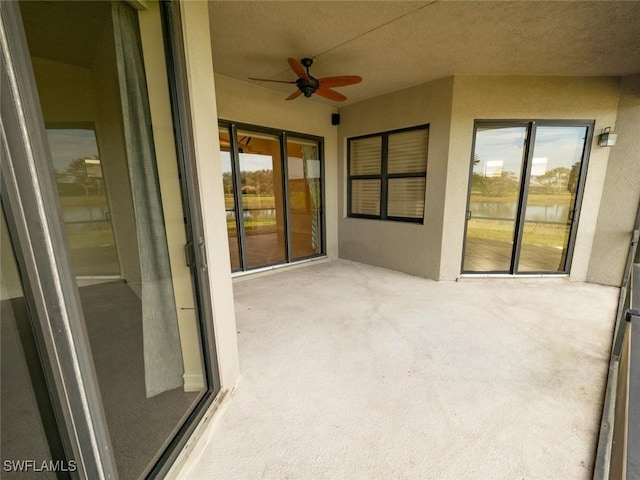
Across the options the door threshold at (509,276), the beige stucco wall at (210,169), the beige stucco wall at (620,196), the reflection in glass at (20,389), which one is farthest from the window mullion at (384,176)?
the reflection in glass at (20,389)

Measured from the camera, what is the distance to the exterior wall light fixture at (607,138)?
3378 millimetres

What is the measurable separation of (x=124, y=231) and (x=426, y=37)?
11.0 ft

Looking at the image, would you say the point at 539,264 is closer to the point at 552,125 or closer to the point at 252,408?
the point at 552,125

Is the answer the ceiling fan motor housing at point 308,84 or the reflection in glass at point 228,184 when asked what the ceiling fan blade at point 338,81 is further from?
the reflection in glass at point 228,184

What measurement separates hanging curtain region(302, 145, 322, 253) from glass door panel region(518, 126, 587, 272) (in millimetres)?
3266

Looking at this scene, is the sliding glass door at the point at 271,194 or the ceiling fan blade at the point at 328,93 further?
the sliding glass door at the point at 271,194

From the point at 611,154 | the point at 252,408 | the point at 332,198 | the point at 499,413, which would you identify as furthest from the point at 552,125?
the point at 252,408

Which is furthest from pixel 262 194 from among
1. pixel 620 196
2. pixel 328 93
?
pixel 620 196

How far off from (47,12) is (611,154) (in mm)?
6017

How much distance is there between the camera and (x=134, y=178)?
1.42 m

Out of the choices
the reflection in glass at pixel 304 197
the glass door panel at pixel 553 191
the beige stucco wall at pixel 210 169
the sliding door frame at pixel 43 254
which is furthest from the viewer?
the reflection in glass at pixel 304 197

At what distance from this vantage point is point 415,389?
1853mm

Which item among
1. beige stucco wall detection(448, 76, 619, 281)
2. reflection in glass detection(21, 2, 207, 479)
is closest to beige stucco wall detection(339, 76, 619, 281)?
beige stucco wall detection(448, 76, 619, 281)
